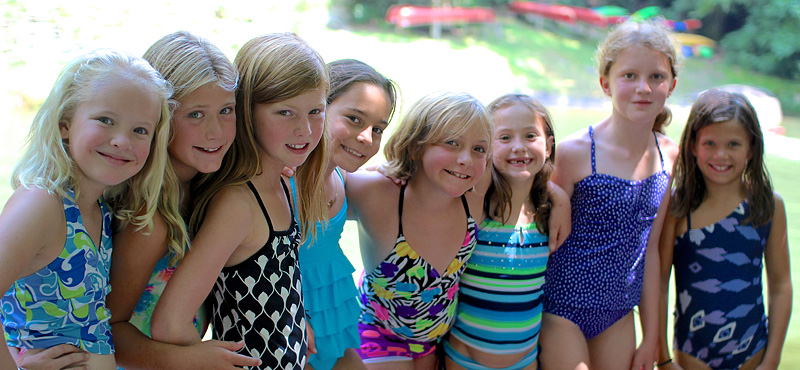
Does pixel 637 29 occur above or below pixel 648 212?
above

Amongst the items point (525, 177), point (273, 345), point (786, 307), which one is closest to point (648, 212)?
point (525, 177)

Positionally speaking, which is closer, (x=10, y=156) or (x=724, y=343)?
(x=724, y=343)

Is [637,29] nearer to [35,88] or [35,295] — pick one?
[35,295]

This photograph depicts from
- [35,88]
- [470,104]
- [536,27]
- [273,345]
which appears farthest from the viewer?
[536,27]

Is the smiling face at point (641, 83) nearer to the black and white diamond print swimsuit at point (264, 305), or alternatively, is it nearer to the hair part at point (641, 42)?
the hair part at point (641, 42)

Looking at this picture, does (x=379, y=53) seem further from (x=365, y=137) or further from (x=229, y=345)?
(x=229, y=345)

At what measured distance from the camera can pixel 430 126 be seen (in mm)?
2055

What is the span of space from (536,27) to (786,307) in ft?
55.8

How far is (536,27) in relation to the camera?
1855 cm

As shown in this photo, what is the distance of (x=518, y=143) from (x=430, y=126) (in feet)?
1.10

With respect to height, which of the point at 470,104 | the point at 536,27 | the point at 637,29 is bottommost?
the point at 536,27

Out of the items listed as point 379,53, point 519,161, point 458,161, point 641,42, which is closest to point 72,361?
point 458,161

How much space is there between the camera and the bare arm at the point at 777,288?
2.52 m

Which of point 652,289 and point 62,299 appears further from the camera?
point 652,289
